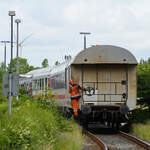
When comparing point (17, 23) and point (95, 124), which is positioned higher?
point (17, 23)

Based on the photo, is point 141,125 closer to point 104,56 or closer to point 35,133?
point 104,56

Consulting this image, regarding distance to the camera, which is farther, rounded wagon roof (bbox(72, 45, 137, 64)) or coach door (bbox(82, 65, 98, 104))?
coach door (bbox(82, 65, 98, 104))

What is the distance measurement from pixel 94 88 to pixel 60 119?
3243mm

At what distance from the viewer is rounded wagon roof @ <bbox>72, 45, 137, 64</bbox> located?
59.1ft

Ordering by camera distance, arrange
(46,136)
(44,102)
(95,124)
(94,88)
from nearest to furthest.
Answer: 1. (46,136)
2. (44,102)
3. (94,88)
4. (95,124)

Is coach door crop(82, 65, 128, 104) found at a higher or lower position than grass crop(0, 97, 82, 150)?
higher

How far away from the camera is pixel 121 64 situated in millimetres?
18766

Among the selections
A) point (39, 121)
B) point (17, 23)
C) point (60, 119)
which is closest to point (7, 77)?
point (39, 121)

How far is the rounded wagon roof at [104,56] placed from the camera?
59.1 feet

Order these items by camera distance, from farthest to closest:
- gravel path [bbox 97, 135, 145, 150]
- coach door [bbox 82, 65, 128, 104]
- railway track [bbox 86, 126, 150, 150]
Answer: coach door [bbox 82, 65, 128, 104] → gravel path [bbox 97, 135, 145, 150] → railway track [bbox 86, 126, 150, 150]

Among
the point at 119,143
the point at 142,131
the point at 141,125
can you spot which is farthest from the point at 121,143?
the point at 141,125

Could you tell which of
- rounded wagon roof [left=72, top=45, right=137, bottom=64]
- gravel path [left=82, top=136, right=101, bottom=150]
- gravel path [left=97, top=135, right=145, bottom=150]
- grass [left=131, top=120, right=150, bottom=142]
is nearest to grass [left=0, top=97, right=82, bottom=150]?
gravel path [left=82, top=136, right=101, bottom=150]

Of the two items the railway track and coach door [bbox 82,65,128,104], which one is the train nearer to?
coach door [bbox 82,65,128,104]

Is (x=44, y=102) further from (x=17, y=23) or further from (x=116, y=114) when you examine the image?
(x=17, y=23)
